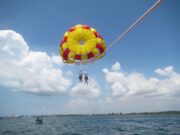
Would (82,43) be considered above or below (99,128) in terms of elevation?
above

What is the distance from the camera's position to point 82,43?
51.9 feet

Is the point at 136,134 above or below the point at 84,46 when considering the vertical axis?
below

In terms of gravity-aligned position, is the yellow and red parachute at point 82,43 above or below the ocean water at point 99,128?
above

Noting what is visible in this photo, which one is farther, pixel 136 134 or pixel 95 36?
pixel 136 134

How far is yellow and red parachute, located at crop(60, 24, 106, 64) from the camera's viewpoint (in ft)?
50.8

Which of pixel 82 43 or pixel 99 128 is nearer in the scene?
pixel 82 43

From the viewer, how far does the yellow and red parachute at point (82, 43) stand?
50.8ft

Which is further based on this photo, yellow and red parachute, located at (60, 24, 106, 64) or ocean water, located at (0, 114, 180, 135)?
ocean water, located at (0, 114, 180, 135)

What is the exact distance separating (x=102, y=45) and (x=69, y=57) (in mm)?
2616

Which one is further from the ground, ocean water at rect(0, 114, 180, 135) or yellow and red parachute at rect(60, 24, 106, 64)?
yellow and red parachute at rect(60, 24, 106, 64)

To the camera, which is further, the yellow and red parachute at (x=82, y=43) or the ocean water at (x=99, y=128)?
the ocean water at (x=99, y=128)

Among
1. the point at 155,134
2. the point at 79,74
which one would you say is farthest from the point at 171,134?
the point at 79,74

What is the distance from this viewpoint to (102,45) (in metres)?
15.9

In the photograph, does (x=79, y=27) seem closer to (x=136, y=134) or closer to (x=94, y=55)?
(x=94, y=55)
